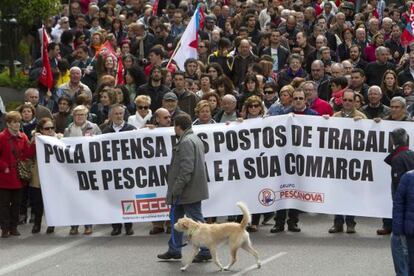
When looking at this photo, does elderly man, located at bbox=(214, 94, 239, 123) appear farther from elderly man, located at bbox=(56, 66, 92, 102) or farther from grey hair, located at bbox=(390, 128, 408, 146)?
grey hair, located at bbox=(390, 128, 408, 146)

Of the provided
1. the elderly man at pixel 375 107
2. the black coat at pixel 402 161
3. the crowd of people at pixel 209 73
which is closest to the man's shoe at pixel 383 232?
the crowd of people at pixel 209 73

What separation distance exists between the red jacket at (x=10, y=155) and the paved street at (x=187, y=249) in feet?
2.38

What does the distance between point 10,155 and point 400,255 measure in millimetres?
6112

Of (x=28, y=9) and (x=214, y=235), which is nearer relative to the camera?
(x=214, y=235)

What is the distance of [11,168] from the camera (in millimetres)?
16281

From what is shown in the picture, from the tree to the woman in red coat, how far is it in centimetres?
887

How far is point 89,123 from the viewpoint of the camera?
658 inches

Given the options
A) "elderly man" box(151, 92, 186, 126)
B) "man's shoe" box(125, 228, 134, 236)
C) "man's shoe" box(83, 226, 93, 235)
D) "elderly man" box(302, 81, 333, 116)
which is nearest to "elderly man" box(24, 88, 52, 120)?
"elderly man" box(151, 92, 186, 126)

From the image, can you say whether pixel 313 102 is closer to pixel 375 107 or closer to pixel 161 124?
pixel 375 107

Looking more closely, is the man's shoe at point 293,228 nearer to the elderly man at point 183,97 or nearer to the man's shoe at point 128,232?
the man's shoe at point 128,232

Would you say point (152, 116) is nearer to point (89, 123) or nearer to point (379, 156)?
point (89, 123)

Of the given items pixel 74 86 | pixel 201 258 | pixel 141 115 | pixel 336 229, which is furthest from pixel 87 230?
pixel 74 86

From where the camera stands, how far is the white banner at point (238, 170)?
1600cm

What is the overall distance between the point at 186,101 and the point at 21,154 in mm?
3026
